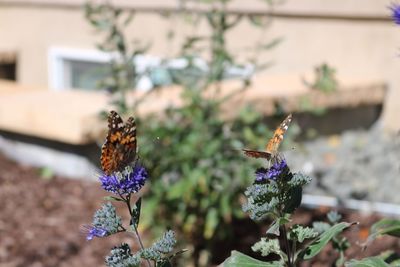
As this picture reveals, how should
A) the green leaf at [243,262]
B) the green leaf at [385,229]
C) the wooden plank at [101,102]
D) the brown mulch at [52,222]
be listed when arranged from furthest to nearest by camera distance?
the wooden plank at [101,102] < the brown mulch at [52,222] < the green leaf at [385,229] < the green leaf at [243,262]

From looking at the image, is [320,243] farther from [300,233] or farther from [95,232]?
[95,232]

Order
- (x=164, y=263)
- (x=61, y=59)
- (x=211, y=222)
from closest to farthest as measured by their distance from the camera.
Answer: (x=164, y=263), (x=211, y=222), (x=61, y=59)

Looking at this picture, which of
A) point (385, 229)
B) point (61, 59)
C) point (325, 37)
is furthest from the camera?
point (61, 59)

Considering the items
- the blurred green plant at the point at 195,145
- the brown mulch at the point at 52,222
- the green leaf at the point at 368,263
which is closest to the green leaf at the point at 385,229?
the green leaf at the point at 368,263

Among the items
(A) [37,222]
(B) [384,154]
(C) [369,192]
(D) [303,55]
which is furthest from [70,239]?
(D) [303,55]

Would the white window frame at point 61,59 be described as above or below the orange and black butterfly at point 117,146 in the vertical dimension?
below

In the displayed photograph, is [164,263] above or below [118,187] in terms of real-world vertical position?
below

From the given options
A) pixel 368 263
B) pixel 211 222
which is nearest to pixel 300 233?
pixel 368 263

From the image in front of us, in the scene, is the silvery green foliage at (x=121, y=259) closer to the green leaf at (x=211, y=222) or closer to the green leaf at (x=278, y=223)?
the green leaf at (x=278, y=223)
